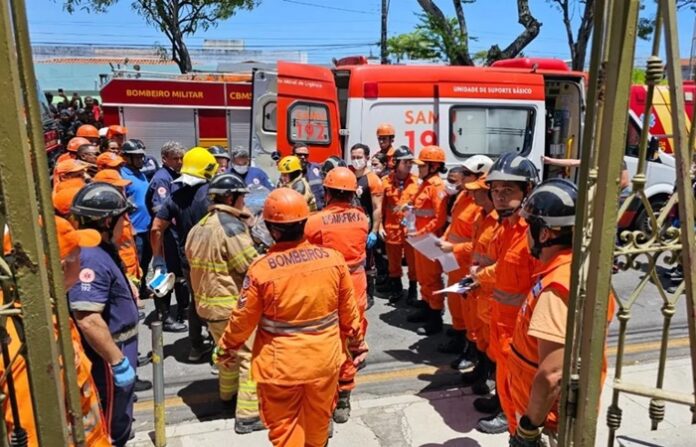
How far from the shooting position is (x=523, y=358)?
259cm

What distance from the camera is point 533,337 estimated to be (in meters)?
2.50

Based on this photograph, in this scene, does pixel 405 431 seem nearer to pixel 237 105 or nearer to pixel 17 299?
pixel 17 299

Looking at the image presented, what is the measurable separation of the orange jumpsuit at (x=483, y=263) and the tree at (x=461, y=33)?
40.9 feet

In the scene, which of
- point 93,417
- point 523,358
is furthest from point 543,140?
point 93,417

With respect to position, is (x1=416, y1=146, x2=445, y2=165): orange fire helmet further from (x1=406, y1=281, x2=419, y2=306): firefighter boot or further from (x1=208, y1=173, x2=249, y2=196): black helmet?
(x1=208, y1=173, x2=249, y2=196): black helmet

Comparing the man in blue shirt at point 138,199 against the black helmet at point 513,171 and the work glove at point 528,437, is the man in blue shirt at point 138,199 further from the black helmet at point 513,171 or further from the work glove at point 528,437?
the work glove at point 528,437

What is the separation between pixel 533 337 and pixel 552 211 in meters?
0.57

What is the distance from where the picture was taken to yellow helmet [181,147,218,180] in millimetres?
5195

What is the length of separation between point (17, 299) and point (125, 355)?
1.98 metres

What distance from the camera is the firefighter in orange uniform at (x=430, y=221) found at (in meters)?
5.85

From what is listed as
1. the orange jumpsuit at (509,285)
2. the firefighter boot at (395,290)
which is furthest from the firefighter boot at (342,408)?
the firefighter boot at (395,290)

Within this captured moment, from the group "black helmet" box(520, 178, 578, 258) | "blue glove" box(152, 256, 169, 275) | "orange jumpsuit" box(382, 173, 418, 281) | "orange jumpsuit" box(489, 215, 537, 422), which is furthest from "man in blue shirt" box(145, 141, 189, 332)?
"black helmet" box(520, 178, 578, 258)

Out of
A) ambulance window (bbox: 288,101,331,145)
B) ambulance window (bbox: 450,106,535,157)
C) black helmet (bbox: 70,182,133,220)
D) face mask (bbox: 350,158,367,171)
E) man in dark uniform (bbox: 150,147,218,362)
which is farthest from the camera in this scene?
ambulance window (bbox: 450,106,535,157)

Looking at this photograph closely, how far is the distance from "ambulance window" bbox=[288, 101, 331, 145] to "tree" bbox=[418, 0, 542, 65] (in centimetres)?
903
